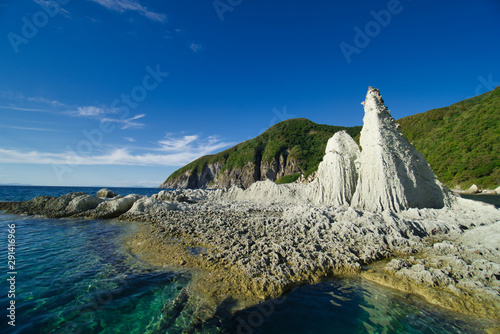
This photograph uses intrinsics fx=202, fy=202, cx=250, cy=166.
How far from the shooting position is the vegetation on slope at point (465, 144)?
5006 cm

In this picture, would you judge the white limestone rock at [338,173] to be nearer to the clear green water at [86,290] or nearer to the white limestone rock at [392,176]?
the white limestone rock at [392,176]

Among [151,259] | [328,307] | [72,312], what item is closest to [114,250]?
[151,259]

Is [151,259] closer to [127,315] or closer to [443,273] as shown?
[127,315]

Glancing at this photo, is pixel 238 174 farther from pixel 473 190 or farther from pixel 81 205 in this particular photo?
pixel 81 205

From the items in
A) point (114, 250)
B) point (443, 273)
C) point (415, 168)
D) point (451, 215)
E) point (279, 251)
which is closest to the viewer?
point (443, 273)

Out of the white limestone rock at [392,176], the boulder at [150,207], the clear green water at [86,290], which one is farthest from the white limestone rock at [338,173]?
the clear green water at [86,290]

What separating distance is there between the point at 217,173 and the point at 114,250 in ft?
467

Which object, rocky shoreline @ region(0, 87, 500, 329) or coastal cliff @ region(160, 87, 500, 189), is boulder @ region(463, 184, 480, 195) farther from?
rocky shoreline @ region(0, 87, 500, 329)

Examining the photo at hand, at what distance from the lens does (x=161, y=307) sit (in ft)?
15.1

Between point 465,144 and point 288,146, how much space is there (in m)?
74.1

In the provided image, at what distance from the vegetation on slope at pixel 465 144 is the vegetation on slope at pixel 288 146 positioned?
38681 mm

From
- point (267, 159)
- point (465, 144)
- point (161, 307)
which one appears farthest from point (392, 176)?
point (267, 159)

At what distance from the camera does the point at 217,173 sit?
14975 cm

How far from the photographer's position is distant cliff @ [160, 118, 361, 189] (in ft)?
361
